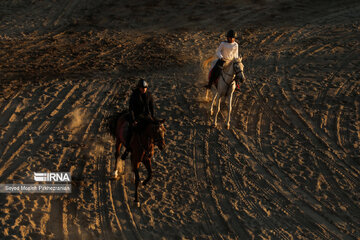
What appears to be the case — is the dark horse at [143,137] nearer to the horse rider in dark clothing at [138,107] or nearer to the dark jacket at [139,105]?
the horse rider in dark clothing at [138,107]

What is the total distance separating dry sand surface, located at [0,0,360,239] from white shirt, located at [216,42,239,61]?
2.46 metres

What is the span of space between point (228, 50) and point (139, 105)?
202 inches

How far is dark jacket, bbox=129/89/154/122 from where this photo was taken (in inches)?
354

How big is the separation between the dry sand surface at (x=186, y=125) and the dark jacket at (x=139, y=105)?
2413 millimetres

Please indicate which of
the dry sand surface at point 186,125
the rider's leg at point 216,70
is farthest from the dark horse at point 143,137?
the rider's leg at point 216,70

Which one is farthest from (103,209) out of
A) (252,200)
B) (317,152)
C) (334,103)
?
(334,103)

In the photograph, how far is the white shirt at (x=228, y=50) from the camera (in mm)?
12734

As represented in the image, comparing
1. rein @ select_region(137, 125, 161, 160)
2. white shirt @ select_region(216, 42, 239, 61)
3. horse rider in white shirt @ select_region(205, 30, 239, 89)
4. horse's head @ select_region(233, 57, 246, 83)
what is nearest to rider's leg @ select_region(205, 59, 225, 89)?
horse rider in white shirt @ select_region(205, 30, 239, 89)

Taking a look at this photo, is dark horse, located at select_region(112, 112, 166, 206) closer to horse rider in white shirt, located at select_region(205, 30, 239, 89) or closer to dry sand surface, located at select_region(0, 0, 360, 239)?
dry sand surface, located at select_region(0, 0, 360, 239)

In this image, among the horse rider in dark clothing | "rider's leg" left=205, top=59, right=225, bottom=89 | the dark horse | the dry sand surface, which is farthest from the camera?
"rider's leg" left=205, top=59, right=225, bottom=89

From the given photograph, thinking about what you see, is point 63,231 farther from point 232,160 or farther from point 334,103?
point 334,103

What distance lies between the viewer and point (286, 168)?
37.1 ft

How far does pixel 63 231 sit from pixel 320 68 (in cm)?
1424

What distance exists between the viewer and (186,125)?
13.4 metres
